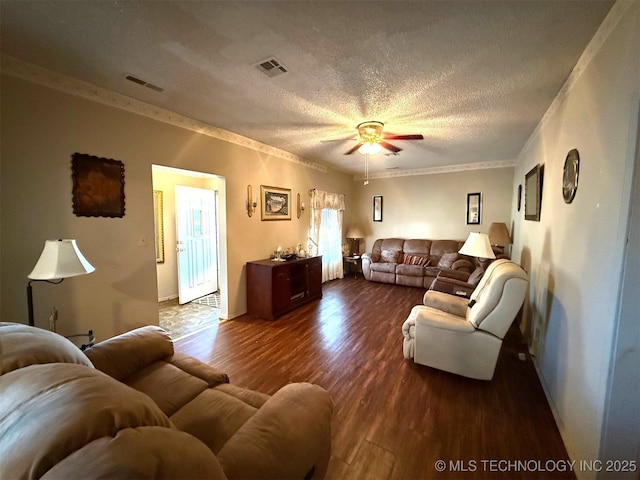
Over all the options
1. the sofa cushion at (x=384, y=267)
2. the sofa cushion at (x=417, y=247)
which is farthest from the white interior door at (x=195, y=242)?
the sofa cushion at (x=417, y=247)

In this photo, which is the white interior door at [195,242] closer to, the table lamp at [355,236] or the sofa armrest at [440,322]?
the table lamp at [355,236]

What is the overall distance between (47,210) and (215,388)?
2098mm

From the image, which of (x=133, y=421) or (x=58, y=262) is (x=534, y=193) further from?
(x=58, y=262)

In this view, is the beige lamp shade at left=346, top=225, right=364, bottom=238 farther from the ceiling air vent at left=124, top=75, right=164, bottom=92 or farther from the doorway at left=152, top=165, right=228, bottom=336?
the ceiling air vent at left=124, top=75, right=164, bottom=92

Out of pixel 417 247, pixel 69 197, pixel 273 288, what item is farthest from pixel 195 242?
pixel 417 247

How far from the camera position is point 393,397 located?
2141 mm

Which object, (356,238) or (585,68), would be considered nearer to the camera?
(585,68)

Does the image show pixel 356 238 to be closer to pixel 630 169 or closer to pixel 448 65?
pixel 448 65

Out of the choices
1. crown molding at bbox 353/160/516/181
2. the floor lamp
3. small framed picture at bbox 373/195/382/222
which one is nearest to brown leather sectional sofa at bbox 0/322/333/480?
the floor lamp

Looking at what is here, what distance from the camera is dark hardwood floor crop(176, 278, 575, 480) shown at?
1.57 metres

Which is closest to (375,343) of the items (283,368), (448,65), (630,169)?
(283,368)

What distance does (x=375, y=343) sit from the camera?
120 inches

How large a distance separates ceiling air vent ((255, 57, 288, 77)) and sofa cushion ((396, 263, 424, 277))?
4.58 meters

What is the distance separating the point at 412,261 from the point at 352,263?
1.60 meters
